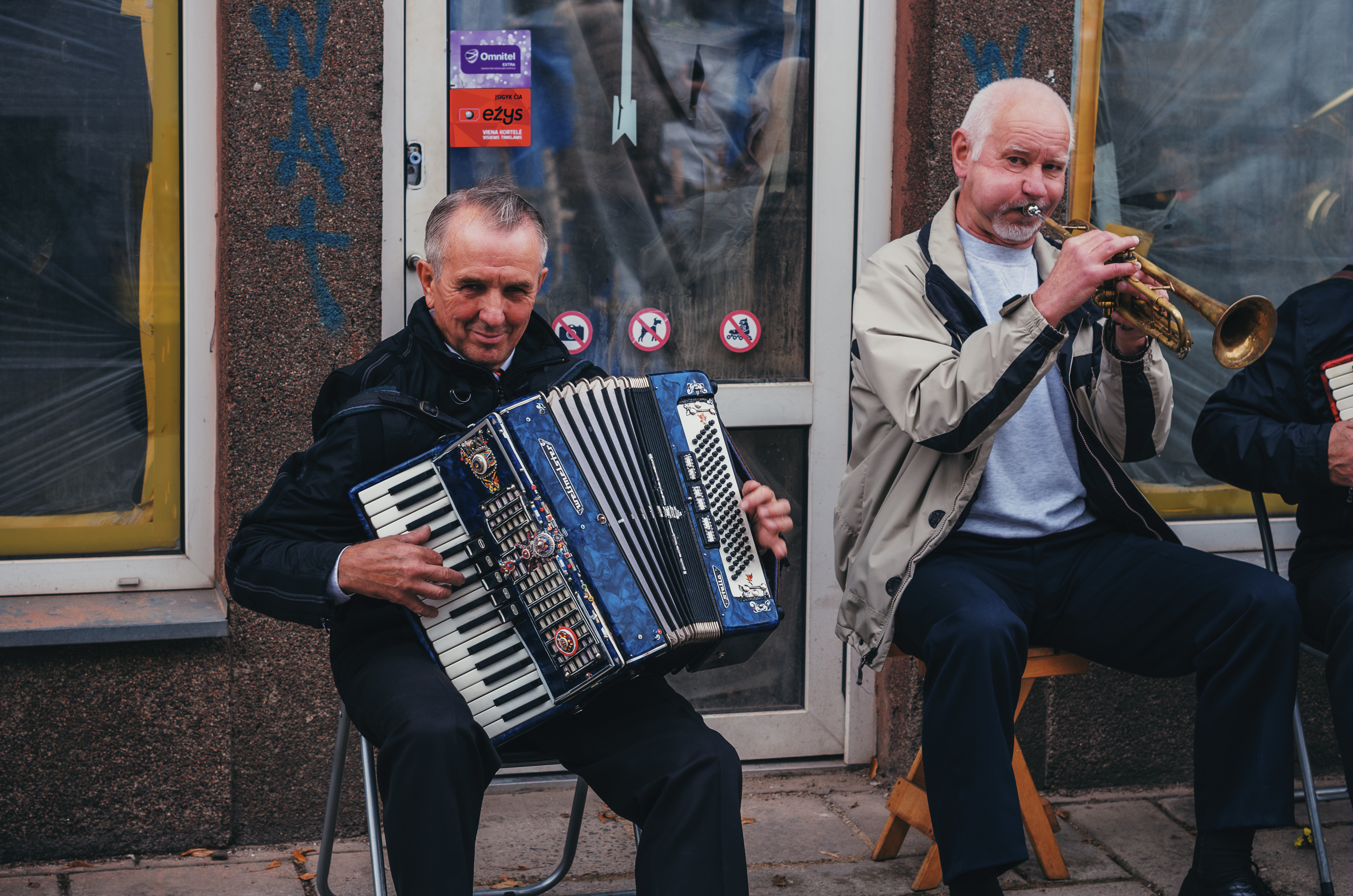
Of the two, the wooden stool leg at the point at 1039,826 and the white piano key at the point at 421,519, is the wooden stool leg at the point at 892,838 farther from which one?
the white piano key at the point at 421,519

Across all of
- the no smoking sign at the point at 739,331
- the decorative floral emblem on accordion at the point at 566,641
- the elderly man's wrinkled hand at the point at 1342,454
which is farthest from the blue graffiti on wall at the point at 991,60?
the decorative floral emblem on accordion at the point at 566,641

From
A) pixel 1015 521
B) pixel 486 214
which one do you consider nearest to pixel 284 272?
pixel 486 214

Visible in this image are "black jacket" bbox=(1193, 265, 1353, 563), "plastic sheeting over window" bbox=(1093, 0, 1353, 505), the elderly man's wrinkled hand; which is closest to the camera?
the elderly man's wrinkled hand

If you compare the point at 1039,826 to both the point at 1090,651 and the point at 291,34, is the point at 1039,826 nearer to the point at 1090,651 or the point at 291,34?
the point at 1090,651

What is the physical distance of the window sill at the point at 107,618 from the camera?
3268 mm

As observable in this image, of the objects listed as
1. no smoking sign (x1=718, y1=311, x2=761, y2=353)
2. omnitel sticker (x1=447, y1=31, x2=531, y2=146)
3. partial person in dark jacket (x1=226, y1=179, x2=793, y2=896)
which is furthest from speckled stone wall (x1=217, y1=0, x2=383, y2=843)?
no smoking sign (x1=718, y1=311, x2=761, y2=353)

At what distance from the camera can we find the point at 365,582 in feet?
7.82

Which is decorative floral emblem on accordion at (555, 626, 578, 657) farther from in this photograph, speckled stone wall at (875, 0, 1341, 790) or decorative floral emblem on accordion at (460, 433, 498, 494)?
speckled stone wall at (875, 0, 1341, 790)

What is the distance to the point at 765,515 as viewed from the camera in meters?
2.57

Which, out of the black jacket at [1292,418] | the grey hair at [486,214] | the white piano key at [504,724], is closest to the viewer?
the white piano key at [504,724]

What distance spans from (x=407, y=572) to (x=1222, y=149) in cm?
307

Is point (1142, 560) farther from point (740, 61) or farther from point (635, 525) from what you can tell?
point (740, 61)

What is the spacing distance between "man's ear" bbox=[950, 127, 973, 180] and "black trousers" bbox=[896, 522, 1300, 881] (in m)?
0.90

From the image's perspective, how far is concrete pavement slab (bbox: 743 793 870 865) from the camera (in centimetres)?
348
